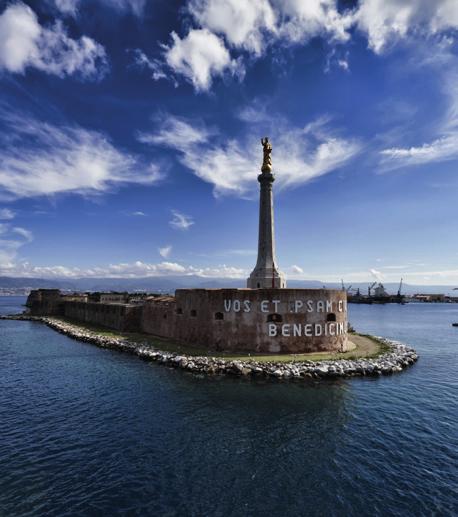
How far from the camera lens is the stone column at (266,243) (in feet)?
102

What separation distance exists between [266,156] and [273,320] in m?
15.9

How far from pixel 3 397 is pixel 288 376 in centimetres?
1629

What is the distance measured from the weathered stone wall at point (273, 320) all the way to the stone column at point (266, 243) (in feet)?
14.8

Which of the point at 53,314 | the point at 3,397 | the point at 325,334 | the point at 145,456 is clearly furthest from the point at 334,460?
the point at 53,314

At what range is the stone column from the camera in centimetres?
3103

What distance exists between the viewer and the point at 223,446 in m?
13.4

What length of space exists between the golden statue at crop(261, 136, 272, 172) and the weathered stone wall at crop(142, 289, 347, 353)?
1265cm

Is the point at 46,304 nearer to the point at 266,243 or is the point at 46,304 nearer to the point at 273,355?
the point at 266,243

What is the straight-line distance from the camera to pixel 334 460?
1242cm

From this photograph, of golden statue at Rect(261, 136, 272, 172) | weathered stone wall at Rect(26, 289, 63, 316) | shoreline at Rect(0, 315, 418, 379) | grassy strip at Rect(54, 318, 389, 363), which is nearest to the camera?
shoreline at Rect(0, 315, 418, 379)

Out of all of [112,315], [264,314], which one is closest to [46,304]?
[112,315]

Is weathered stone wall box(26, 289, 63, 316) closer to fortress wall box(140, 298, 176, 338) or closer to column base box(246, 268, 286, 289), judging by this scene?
fortress wall box(140, 298, 176, 338)

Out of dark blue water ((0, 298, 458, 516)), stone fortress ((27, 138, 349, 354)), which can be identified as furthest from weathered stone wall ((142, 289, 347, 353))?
dark blue water ((0, 298, 458, 516))

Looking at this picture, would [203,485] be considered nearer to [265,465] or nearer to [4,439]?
[265,465]
